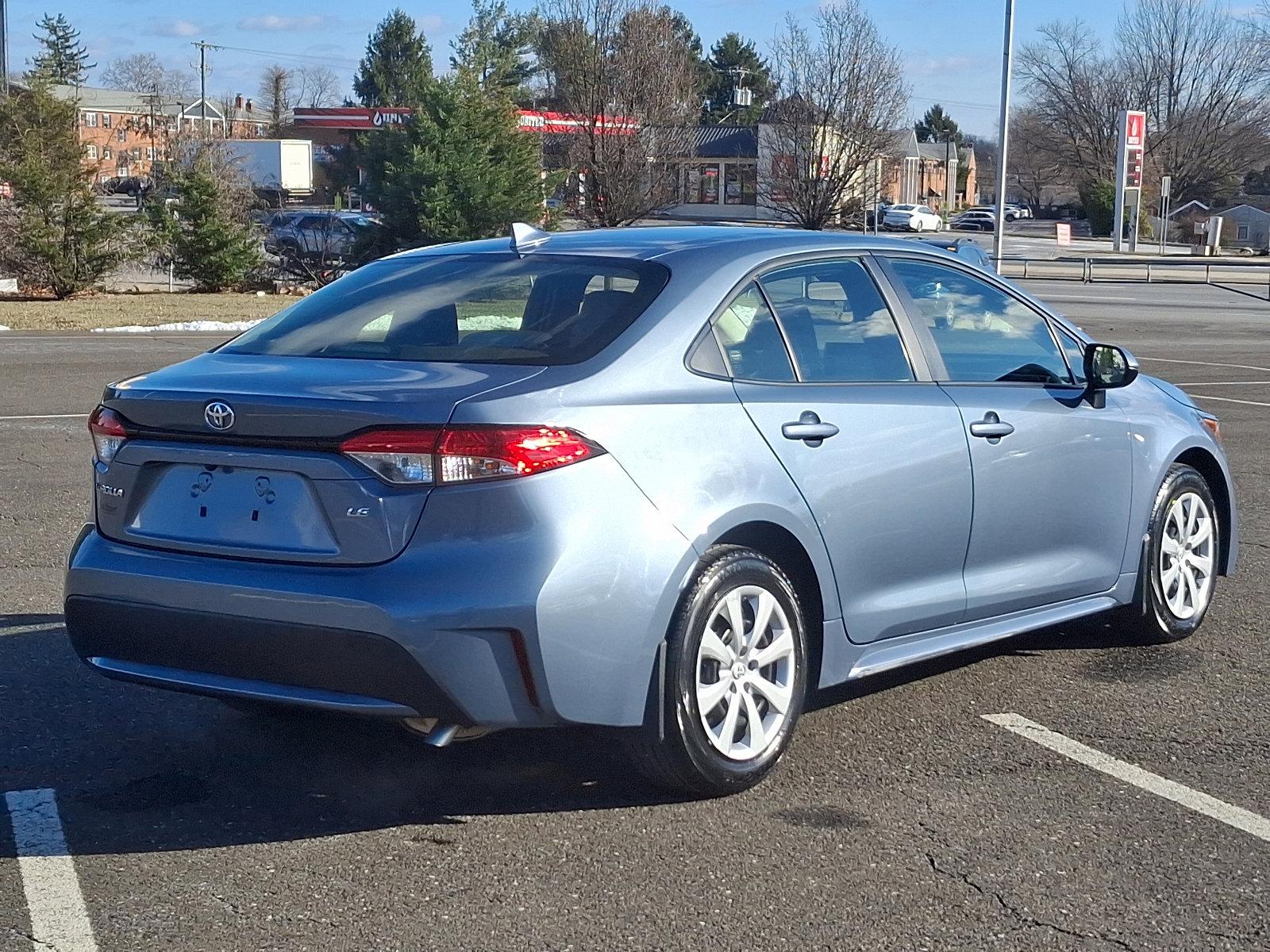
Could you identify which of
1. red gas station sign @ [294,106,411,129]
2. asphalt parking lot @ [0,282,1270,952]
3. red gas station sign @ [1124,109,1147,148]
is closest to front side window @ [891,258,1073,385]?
asphalt parking lot @ [0,282,1270,952]

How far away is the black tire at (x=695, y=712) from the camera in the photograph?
4285mm

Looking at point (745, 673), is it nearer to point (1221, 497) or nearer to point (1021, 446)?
point (1021, 446)

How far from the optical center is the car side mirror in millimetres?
5852

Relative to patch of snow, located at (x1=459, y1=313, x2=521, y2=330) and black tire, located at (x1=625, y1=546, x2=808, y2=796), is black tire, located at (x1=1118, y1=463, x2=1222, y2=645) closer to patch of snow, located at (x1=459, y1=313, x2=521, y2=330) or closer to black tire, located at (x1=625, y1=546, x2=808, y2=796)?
black tire, located at (x1=625, y1=546, x2=808, y2=796)

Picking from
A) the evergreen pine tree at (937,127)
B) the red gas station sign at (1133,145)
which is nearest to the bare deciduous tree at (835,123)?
the red gas station sign at (1133,145)

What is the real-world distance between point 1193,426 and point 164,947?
4527 millimetres

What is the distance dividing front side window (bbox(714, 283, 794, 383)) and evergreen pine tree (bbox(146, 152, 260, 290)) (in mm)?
26767

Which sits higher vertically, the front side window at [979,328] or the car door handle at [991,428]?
the front side window at [979,328]

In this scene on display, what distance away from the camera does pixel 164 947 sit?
352cm

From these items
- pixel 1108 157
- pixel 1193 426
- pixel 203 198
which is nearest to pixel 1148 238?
pixel 1108 157

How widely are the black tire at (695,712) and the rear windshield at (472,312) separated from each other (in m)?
0.71

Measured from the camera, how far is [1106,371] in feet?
19.2

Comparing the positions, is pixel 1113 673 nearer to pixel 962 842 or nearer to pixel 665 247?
pixel 962 842

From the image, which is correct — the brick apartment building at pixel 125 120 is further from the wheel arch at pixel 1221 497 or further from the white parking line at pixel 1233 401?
the wheel arch at pixel 1221 497
